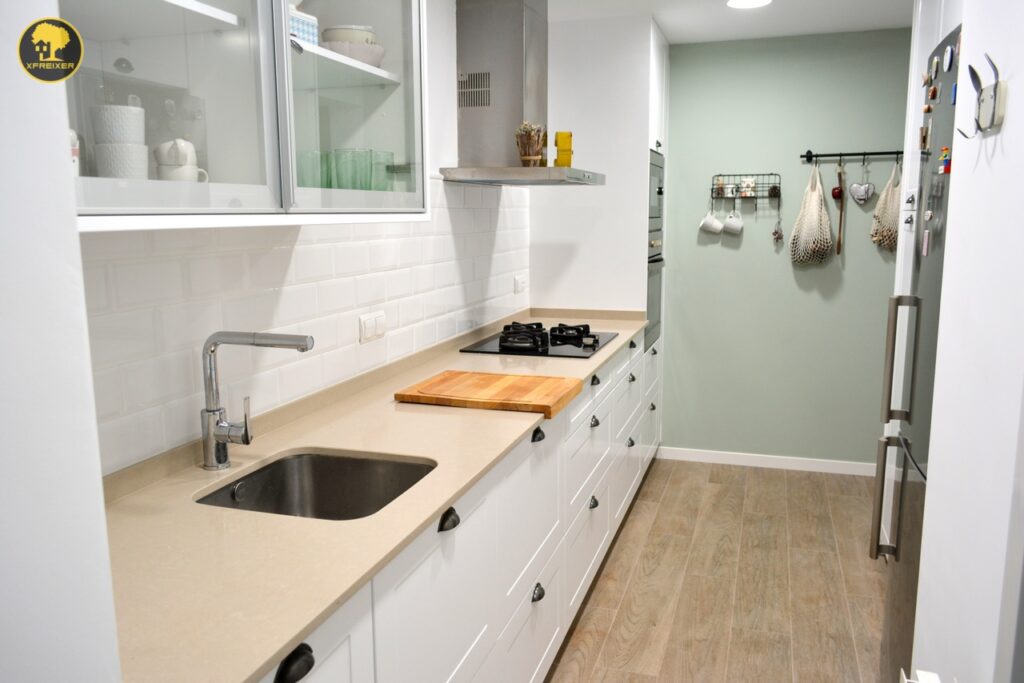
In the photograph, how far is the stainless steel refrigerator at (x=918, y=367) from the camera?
197cm

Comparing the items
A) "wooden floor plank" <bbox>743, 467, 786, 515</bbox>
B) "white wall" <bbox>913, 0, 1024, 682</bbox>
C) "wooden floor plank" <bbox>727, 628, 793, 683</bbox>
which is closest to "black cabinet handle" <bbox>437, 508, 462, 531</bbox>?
"white wall" <bbox>913, 0, 1024, 682</bbox>

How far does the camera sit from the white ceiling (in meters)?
3.61

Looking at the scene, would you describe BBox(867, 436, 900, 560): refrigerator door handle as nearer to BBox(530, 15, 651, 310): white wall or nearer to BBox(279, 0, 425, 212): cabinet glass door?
BBox(279, 0, 425, 212): cabinet glass door

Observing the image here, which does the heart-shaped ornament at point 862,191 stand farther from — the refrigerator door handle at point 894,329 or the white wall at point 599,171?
the refrigerator door handle at point 894,329

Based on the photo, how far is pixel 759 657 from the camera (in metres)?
2.69

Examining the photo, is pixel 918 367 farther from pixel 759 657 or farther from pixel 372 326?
pixel 372 326

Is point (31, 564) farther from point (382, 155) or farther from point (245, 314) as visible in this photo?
point (382, 155)

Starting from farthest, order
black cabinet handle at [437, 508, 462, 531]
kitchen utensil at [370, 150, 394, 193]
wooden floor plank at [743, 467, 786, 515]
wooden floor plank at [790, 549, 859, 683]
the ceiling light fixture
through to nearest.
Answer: wooden floor plank at [743, 467, 786, 515]
the ceiling light fixture
wooden floor plank at [790, 549, 859, 683]
kitchen utensil at [370, 150, 394, 193]
black cabinet handle at [437, 508, 462, 531]

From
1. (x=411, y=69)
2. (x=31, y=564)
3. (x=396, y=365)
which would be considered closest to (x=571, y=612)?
(x=396, y=365)

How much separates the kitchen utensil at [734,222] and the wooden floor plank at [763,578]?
158 centimetres

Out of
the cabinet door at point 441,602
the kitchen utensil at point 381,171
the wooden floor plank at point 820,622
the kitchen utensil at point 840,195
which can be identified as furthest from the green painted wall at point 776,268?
the cabinet door at point 441,602

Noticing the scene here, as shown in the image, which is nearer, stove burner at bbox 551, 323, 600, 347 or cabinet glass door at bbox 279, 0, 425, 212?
cabinet glass door at bbox 279, 0, 425, 212

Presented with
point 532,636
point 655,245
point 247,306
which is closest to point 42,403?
point 247,306

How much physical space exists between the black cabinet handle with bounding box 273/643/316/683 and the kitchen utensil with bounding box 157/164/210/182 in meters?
0.76
